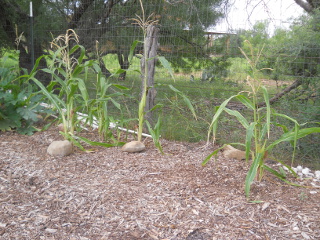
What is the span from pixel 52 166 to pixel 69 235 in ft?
3.53

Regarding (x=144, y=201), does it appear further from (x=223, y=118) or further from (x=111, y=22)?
(x=111, y=22)

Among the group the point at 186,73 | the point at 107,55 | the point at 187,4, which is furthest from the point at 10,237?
the point at 107,55

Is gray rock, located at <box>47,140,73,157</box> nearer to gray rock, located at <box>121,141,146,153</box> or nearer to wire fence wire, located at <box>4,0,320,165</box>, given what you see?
gray rock, located at <box>121,141,146,153</box>

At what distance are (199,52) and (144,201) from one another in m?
2.65

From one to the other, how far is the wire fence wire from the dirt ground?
2.94 ft

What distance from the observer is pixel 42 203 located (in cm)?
236

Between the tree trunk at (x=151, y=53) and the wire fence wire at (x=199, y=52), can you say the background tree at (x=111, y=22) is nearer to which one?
the wire fence wire at (x=199, y=52)

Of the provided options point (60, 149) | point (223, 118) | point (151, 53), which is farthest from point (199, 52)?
point (60, 149)

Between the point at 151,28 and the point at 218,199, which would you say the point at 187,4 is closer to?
the point at 151,28

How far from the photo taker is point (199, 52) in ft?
14.5

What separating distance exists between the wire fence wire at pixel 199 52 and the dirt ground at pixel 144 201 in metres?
0.90

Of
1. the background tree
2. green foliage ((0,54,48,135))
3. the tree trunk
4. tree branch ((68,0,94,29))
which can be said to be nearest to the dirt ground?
green foliage ((0,54,48,135))

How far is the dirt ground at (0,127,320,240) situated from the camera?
6.60 ft

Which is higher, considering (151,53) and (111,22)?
(111,22)
